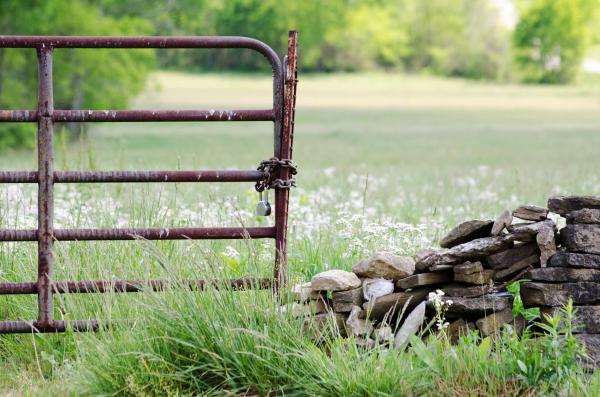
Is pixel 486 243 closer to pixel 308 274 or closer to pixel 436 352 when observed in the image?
pixel 436 352

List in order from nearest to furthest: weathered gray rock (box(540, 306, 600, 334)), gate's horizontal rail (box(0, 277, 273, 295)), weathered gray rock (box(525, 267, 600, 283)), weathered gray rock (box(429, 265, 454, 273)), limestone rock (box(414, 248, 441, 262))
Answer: weathered gray rock (box(540, 306, 600, 334))
weathered gray rock (box(525, 267, 600, 283))
gate's horizontal rail (box(0, 277, 273, 295))
weathered gray rock (box(429, 265, 454, 273))
limestone rock (box(414, 248, 441, 262))

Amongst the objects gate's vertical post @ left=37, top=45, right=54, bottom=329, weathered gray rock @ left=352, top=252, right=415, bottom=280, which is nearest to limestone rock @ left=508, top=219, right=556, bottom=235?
weathered gray rock @ left=352, top=252, right=415, bottom=280

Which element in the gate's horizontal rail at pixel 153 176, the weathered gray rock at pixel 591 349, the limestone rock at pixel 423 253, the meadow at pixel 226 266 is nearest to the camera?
the meadow at pixel 226 266

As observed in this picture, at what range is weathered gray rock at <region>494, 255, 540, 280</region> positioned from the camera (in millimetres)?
5391

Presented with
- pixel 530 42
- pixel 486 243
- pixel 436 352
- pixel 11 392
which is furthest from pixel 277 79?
pixel 530 42

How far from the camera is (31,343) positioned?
5.56 metres

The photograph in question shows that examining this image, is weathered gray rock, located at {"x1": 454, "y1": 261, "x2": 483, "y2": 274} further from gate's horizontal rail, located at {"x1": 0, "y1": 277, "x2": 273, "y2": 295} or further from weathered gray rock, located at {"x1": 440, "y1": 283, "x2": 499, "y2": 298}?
gate's horizontal rail, located at {"x1": 0, "y1": 277, "x2": 273, "y2": 295}

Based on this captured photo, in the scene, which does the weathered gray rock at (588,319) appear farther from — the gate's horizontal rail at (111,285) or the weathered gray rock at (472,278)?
the gate's horizontal rail at (111,285)

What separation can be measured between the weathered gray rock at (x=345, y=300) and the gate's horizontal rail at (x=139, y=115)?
1081 millimetres

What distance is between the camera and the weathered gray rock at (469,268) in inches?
207

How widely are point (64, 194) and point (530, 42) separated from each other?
304 feet

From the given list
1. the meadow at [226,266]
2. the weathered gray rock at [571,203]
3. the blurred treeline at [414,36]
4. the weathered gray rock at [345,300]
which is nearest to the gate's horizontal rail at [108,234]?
the meadow at [226,266]

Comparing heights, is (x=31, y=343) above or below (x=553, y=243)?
below

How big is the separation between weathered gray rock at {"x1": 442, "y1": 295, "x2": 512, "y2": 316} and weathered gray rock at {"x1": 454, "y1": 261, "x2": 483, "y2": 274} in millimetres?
154
